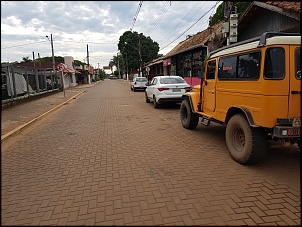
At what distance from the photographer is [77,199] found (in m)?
3.51

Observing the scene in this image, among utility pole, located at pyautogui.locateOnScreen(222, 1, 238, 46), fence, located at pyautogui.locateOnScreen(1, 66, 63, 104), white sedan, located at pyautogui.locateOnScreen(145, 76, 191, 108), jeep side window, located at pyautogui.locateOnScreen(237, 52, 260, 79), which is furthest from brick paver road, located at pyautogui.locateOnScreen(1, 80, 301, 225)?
fence, located at pyautogui.locateOnScreen(1, 66, 63, 104)

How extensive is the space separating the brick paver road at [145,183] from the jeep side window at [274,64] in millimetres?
1451

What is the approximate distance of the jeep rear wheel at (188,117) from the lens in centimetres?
737

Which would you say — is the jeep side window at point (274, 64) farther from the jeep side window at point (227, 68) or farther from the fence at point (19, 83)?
the fence at point (19, 83)

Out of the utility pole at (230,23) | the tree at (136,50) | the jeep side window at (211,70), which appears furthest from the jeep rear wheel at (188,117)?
the tree at (136,50)

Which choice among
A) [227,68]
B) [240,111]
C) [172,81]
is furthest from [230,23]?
[240,111]

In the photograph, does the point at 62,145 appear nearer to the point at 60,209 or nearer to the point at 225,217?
the point at 60,209

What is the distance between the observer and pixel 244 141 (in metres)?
4.86

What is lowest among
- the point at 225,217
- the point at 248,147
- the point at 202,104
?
the point at 225,217

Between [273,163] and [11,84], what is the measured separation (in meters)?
14.5

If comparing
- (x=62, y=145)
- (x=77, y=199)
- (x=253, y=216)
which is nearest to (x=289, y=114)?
(x=253, y=216)

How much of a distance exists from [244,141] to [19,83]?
15.3 m

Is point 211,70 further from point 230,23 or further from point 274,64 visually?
point 230,23

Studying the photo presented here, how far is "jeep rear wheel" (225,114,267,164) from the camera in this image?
435 cm
